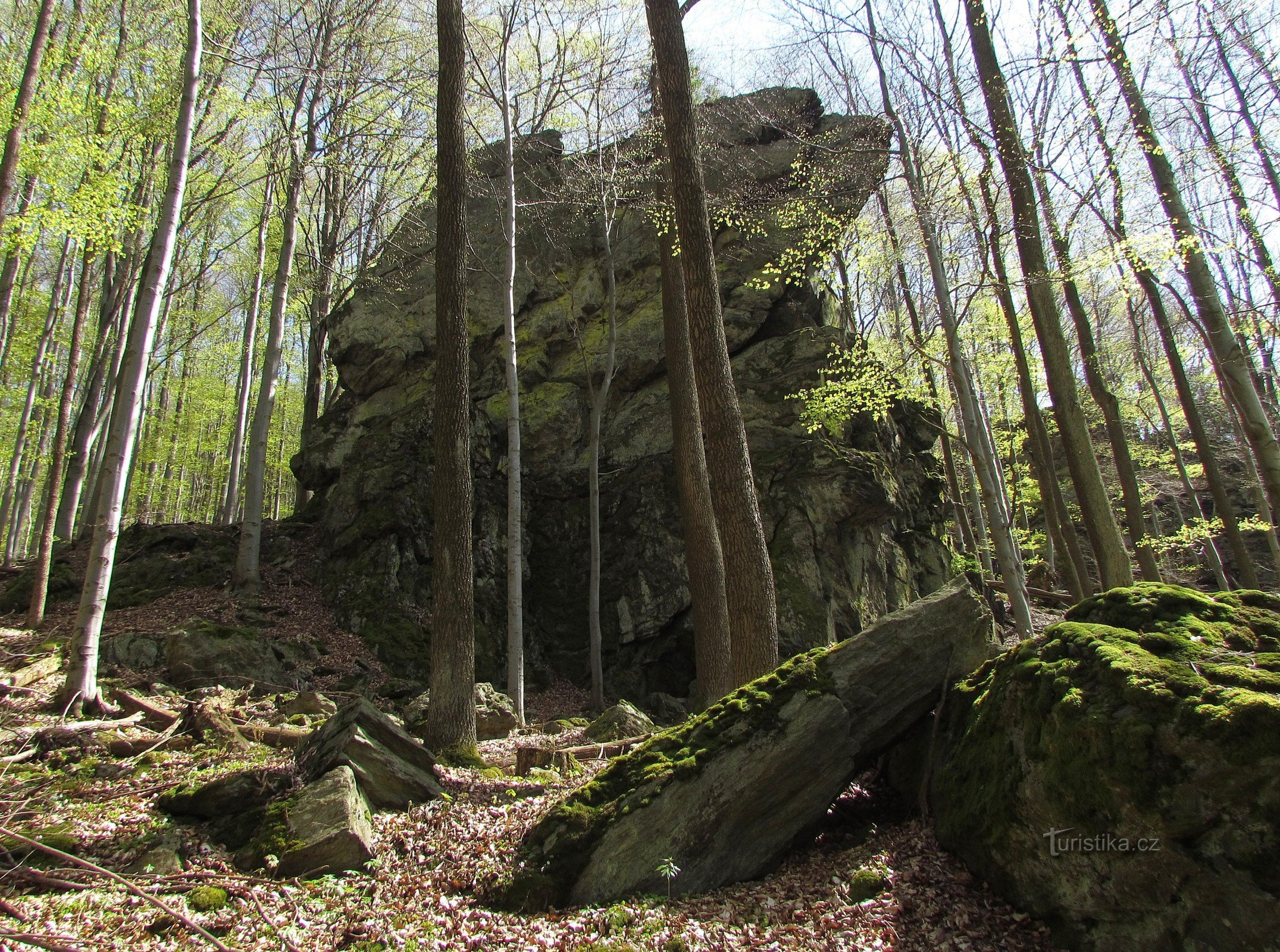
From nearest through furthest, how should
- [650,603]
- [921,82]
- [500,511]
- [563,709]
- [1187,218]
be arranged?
[1187,218] → [921,82] → [563,709] → [650,603] → [500,511]

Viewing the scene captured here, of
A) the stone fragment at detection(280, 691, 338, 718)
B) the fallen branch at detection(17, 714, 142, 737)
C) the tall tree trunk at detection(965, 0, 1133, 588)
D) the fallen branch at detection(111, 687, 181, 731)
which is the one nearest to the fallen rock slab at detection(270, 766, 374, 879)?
the fallen branch at detection(17, 714, 142, 737)

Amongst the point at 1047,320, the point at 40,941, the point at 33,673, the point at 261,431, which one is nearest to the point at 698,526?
the point at 1047,320

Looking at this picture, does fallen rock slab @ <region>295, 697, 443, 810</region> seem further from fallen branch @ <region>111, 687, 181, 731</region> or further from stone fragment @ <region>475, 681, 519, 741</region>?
stone fragment @ <region>475, 681, 519, 741</region>

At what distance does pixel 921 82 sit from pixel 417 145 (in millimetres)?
13459

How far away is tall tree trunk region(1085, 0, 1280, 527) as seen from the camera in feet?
25.4

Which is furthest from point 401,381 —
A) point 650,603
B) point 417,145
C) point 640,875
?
point 640,875

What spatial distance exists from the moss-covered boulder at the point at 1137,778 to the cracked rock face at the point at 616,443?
9.36 m

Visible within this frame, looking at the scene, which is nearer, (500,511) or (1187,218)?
(1187,218)

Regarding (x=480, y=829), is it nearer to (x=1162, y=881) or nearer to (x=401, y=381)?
(x=1162, y=881)

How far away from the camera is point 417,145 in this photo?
18.3m

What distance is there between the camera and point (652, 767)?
14.1 ft

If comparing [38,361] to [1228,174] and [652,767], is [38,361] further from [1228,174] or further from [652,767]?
[1228,174]

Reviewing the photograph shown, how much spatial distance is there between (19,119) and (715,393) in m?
8.65

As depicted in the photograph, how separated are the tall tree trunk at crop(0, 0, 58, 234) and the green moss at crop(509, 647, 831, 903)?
897 cm
